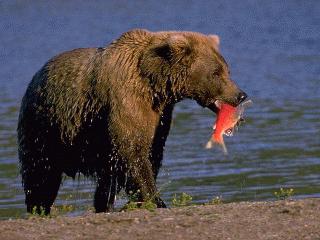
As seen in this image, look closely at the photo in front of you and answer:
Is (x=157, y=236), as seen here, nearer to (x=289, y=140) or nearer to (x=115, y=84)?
(x=115, y=84)

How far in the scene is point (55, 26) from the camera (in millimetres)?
39906

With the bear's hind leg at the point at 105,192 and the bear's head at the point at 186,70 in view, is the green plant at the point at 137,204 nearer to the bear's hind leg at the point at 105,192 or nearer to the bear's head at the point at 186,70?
the bear's hind leg at the point at 105,192

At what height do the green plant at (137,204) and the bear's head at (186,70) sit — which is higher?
the bear's head at (186,70)

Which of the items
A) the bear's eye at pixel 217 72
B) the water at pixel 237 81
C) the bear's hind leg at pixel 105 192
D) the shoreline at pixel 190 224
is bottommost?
the water at pixel 237 81

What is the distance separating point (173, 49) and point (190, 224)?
2.39m

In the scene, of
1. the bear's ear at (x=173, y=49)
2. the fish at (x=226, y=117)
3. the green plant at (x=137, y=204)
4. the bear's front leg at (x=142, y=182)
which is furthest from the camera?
the fish at (x=226, y=117)

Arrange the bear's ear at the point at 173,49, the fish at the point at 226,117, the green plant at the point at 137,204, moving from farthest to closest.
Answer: the fish at the point at 226,117, the bear's ear at the point at 173,49, the green plant at the point at 137,204

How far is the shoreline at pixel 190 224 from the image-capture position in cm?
763

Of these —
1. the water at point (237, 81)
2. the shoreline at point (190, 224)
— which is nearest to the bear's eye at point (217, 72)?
the water at point (237, 81)

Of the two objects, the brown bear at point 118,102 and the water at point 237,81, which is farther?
the water at point 237,81

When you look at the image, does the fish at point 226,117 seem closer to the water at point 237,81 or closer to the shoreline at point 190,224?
the water at point 237,81

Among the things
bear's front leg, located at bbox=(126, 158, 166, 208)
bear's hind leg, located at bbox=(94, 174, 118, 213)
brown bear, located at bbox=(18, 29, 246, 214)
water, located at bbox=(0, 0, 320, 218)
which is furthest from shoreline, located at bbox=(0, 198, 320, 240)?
water, located at bbox=(0, 0, 320, 218)

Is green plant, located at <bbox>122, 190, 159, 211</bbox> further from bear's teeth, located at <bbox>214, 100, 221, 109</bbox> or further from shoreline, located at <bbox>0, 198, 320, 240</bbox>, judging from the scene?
bear's teeth, located at <bbox>214, 100, 221, 109</bbox>

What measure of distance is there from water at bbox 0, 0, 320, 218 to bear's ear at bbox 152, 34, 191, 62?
1.22 metres
